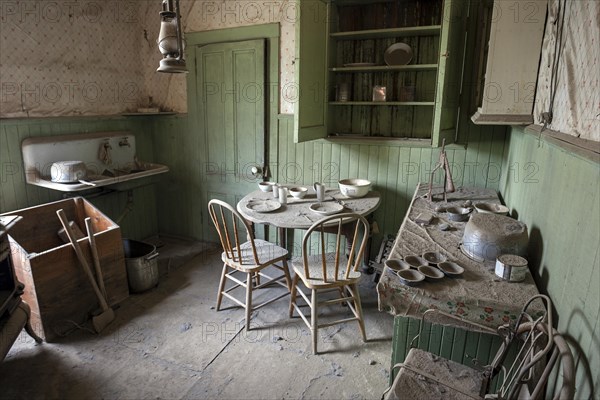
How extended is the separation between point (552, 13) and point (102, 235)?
112 inches

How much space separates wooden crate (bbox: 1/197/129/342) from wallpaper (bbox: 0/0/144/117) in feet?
2.66

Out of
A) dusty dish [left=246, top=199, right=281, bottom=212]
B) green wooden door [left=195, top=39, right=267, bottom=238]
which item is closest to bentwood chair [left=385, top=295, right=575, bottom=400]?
dusty dish [left=246, top=199, right=281, bottom=212]

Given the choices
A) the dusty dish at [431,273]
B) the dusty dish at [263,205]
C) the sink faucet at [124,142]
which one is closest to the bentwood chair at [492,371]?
the dusty dish at [431,273]

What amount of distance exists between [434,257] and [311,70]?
1.65 metres

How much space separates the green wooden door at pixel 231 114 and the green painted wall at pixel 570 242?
84.9 inches

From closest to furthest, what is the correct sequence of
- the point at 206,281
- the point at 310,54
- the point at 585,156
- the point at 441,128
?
the point at 585,156
the point at 441,128
the point at 310,54
the point at 206,281

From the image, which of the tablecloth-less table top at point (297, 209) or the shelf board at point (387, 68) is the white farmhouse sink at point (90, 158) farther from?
the shelf board at point (387, 68)

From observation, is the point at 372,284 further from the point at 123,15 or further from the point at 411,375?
the point at 123,15

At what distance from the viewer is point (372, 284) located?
3039mm

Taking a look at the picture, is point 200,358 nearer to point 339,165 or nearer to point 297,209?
point 297,209

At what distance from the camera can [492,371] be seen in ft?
4.16

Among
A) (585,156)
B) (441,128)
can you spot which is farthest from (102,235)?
(585,156)

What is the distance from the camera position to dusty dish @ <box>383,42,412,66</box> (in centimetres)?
286

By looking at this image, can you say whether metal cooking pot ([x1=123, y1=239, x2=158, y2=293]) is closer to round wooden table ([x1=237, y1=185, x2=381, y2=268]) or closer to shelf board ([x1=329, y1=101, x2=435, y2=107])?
round wooden table ([x1=237, y1=185, x2=381, y2=268])
